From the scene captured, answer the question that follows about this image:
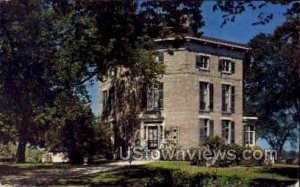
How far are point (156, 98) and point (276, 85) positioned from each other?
3.08 metres

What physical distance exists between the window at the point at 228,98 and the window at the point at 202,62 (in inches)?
22.2

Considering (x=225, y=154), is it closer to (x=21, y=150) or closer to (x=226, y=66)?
(x=226, y=66)

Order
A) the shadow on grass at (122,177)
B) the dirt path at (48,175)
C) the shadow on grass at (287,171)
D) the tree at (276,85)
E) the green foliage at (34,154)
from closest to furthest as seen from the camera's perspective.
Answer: the tree at (276,85), the shadow on grass at (287,171), the shadow on grass at (122,177), the dirt path at (48,175), the green foliage at (34,154)

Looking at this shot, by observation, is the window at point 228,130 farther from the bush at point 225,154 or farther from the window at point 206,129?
the window at point 206,129

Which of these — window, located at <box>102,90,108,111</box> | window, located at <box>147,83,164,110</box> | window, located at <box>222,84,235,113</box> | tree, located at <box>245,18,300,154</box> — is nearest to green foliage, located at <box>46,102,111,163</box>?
window, located at <box>102,90,108,111</box>

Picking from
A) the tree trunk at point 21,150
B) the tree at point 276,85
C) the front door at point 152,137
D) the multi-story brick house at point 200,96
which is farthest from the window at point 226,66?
the tree trunk at point 21,150

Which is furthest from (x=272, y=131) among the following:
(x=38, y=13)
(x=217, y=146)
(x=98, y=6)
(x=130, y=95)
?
(x=38, y=13)

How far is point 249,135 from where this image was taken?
13.8m

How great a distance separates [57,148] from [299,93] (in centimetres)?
709

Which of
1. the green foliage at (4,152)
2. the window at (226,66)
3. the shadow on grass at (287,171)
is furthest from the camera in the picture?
the green foliage at (4,152)

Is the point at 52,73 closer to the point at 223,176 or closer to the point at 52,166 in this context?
the point at 52,166

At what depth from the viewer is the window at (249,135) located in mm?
13528

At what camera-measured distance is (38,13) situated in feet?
50.1

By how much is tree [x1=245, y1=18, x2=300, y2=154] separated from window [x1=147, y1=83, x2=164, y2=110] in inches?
88.2
